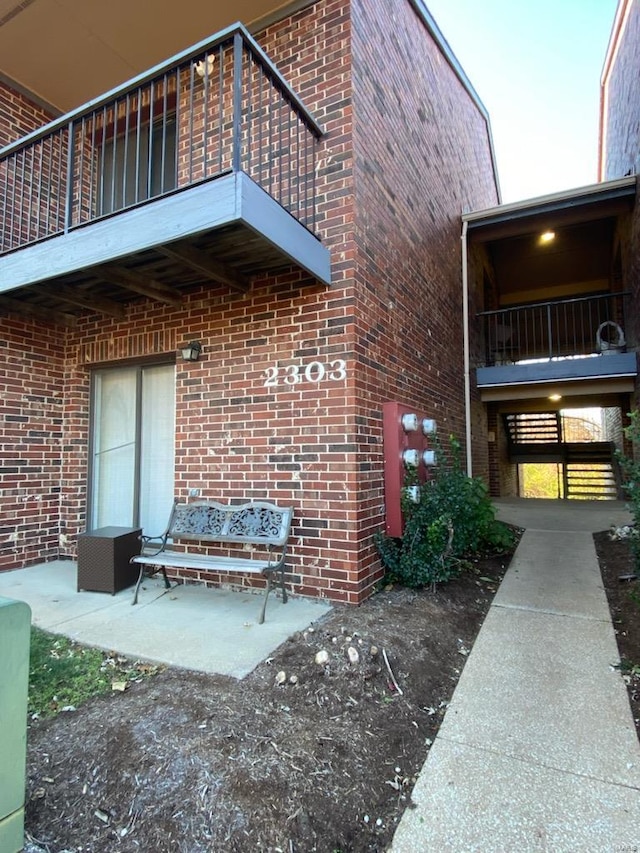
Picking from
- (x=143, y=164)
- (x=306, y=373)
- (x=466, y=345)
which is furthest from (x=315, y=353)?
(x=466, y=345)

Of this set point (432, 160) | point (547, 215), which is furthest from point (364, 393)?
point (547, 215)

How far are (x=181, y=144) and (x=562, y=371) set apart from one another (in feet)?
24.0

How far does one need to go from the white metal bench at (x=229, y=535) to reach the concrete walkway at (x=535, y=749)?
1.60 meters

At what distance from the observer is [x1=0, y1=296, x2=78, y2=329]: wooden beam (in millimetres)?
4664

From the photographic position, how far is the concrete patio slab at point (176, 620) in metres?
2.88

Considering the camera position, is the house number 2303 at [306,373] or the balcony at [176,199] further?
the house number 2303 at [306,373]

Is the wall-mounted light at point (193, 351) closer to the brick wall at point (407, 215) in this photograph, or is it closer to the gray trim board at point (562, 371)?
the brick wall at point (407, 215)

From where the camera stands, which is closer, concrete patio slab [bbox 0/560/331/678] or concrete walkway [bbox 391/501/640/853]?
concrete walkway [bbox 391/501/640/853]

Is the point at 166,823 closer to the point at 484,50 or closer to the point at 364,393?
the point at 364,393

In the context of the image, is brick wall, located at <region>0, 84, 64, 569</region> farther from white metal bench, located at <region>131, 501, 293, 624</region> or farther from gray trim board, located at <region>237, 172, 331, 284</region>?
gray trim board, located at <region>237, 172, 331, 284</region>

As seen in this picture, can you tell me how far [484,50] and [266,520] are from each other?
9.92 metres

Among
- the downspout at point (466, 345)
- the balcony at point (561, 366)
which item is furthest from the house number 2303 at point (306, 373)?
the balcony at point (561, 366)

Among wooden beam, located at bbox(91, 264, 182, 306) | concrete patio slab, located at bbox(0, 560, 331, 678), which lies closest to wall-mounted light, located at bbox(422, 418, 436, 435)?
concrete patio slab, located at bbox(0, 560, 331, 678)

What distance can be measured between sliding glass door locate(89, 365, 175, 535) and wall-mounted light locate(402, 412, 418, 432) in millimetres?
2394
